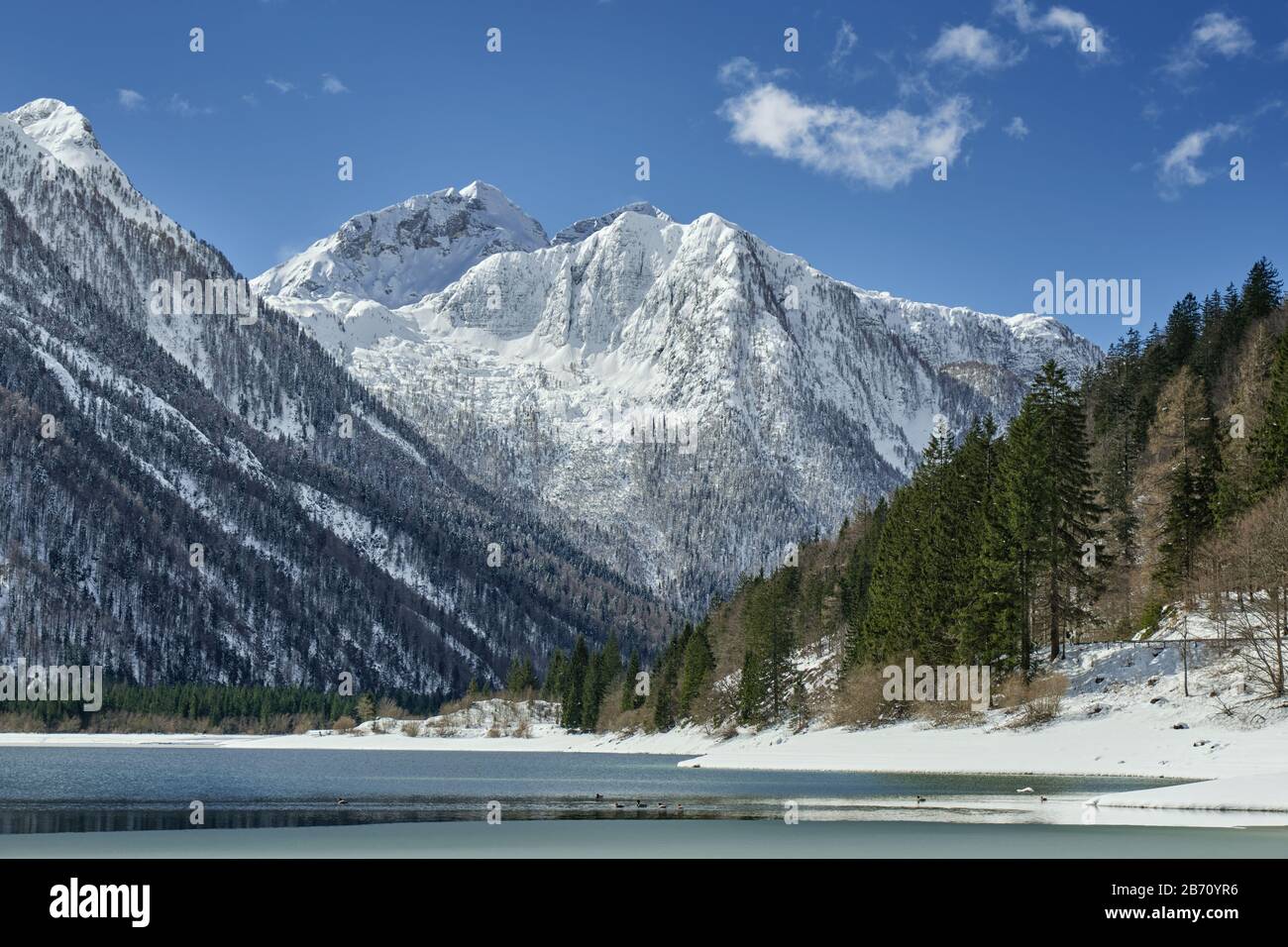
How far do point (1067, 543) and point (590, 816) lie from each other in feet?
136

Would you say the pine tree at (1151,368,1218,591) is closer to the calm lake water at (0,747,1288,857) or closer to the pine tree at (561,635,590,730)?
the calm lake water at (0,747,1288,857)

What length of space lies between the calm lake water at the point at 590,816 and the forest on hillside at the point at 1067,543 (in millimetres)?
15131

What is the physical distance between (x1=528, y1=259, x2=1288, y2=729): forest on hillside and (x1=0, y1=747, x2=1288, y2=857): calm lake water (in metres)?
15.1

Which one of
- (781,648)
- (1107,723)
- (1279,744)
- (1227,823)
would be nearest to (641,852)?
(1227,823)

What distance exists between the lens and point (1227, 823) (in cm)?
3891

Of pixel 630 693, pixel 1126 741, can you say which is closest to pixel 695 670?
pixel 630 693

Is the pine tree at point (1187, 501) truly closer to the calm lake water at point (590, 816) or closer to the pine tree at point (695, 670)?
the calm lake water at point (590, 816)

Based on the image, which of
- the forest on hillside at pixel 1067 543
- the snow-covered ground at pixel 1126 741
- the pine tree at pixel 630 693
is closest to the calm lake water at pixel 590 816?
the snow-covered ground at pixel 1126 741

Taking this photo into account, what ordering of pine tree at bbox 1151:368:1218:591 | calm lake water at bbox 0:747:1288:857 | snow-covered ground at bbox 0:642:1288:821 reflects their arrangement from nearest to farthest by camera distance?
calm lake water at bbox 0:747:1288:857
snow-covered ground at bbox 0:642:1288:821
pine tree at bbox 1151:368:1218:591

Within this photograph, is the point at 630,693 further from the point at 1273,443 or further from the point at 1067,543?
the point at 1273,443

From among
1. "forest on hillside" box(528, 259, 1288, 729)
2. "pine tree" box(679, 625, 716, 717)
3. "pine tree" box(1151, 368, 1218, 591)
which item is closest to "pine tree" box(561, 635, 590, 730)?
"pine tree" box(679, 625, 716, 717)

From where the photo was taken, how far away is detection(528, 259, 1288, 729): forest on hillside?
74062mm

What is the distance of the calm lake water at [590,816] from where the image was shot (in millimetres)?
35656
